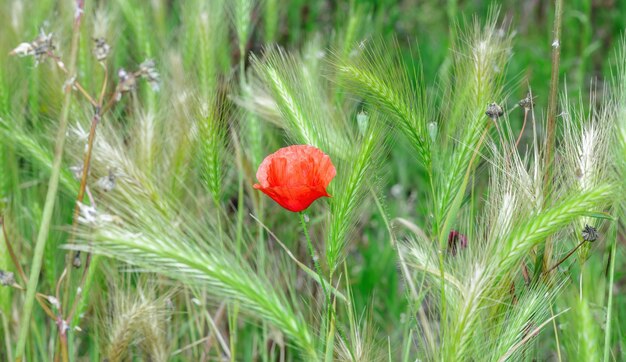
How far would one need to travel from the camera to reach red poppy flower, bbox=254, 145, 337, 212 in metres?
0.98

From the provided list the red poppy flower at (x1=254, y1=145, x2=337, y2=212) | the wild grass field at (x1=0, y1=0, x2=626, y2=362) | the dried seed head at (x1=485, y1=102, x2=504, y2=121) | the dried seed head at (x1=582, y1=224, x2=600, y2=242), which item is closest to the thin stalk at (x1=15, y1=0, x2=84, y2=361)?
the wild grass field at (x1=0, y1=0, x2=626, y2=362)

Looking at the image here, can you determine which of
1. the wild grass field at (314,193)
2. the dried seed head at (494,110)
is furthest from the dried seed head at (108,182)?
Answer: the dried seed head at (494,110)

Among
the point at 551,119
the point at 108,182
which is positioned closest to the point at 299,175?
the point at 108,182

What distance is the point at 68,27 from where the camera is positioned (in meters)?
1.75

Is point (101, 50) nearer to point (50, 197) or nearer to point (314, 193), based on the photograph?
point (50, 197)

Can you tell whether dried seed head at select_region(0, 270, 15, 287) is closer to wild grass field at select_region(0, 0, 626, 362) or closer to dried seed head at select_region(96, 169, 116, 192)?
wild grass field at select_region(0, 0, 626, 362)

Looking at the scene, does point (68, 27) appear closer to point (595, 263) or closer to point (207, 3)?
point (207, 3)

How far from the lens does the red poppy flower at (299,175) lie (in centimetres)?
98

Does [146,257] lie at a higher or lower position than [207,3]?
lower

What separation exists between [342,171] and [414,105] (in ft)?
0.40

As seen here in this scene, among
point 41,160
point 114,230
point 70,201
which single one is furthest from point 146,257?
point 70,201

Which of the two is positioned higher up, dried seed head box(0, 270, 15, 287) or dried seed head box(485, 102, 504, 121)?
dried seed head box(485, 102, 504, 121)

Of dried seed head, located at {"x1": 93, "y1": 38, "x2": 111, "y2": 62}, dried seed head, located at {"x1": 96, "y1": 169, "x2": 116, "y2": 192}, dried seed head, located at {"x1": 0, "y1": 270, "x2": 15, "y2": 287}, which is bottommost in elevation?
dried seed head, located at {"x1": 0, "y1": 270, "x2": 15, "y2": 287}

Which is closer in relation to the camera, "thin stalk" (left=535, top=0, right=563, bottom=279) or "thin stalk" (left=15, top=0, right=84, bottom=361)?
"thin stalk" (left=15, top=0, right=84, bottom=361)
